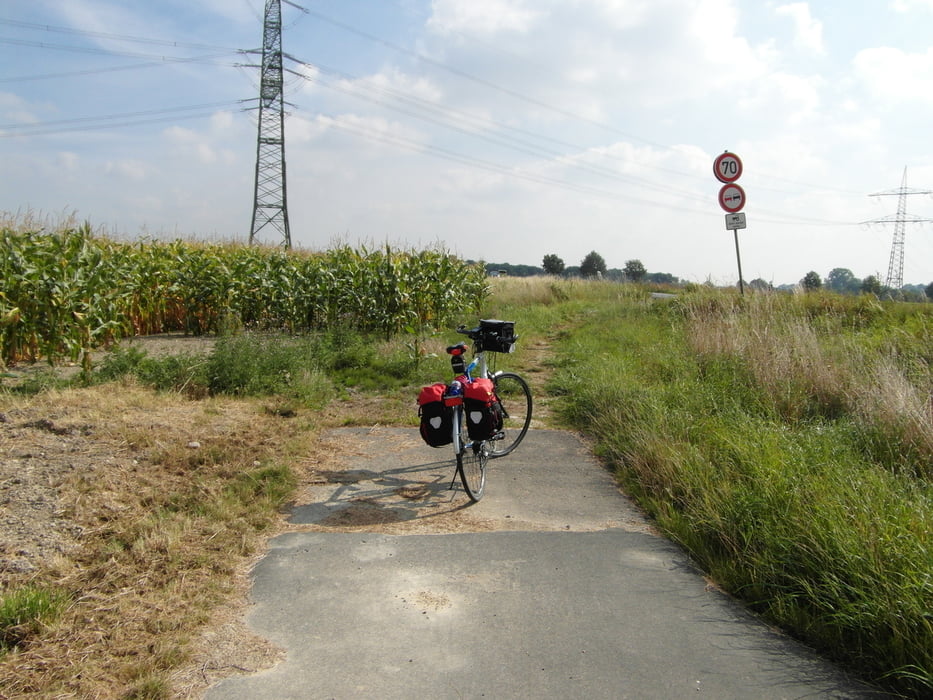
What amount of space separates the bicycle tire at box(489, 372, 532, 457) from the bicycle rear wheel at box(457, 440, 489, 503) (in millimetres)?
431

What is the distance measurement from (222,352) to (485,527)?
518 centimetres

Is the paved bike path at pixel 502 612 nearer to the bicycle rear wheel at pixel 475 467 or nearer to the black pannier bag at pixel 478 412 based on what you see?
the bicycle rear wheel at pixel 475 467

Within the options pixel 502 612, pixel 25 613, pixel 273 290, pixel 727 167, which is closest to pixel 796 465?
pixel 502 612

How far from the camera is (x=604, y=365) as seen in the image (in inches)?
378

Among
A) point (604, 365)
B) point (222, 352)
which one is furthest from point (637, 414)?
point (222, 352)

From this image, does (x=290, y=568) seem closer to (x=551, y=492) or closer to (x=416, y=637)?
(x=416, y=637)

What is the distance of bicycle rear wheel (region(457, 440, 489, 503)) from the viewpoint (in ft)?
16.8

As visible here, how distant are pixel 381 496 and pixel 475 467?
30.5 inches

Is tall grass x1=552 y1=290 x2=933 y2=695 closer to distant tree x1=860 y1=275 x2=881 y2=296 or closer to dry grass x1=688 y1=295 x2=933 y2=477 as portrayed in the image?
dry grass x1=688 y1=295 x2=933 y2=477

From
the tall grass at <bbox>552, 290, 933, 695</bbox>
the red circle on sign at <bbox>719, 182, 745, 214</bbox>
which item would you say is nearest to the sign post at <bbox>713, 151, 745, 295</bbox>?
the red circle on sign at <bbox>719, 182, 745, 214</bbox>

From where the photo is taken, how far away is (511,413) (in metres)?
8.05

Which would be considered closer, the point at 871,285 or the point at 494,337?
the point at 494,337

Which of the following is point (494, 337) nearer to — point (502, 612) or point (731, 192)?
point (502, 612)

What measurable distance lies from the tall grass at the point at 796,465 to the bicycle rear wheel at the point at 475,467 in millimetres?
1203
